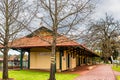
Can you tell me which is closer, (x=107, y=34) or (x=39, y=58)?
(x=39, y=58)

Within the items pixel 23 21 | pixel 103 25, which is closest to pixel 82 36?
pixel 23 21

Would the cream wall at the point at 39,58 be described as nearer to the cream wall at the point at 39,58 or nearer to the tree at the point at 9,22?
the cream wall at the point at 39,58

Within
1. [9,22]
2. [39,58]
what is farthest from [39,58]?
[9,22]

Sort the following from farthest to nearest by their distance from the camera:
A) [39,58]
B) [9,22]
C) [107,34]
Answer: [107,34], [39,58], [9,22]

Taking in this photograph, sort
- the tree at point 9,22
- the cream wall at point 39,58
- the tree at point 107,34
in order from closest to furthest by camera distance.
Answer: the tree at point 9,22
the cream wall at point 39,58
the tree at point 107,34

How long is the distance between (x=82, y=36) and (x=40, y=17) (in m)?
2.89

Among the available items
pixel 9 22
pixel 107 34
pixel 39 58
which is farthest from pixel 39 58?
pixel 107 34

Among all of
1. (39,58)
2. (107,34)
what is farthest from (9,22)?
(107,34)

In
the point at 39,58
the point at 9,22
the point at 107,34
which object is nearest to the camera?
the point at 9,22

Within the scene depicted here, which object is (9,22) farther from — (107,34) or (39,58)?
(107,34)

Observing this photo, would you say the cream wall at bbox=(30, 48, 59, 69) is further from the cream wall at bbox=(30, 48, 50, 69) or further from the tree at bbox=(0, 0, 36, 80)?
the tree at bbox=(0, 0, 36, 80)

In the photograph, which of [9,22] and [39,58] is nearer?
[9,22]

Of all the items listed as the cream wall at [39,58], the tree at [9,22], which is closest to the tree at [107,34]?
the cream wall at [39,58]

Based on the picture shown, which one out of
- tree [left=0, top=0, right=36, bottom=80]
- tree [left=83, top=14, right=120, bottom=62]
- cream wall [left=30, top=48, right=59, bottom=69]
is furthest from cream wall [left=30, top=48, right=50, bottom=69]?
tree [left=83, top=14, right=120, bottom=62]
